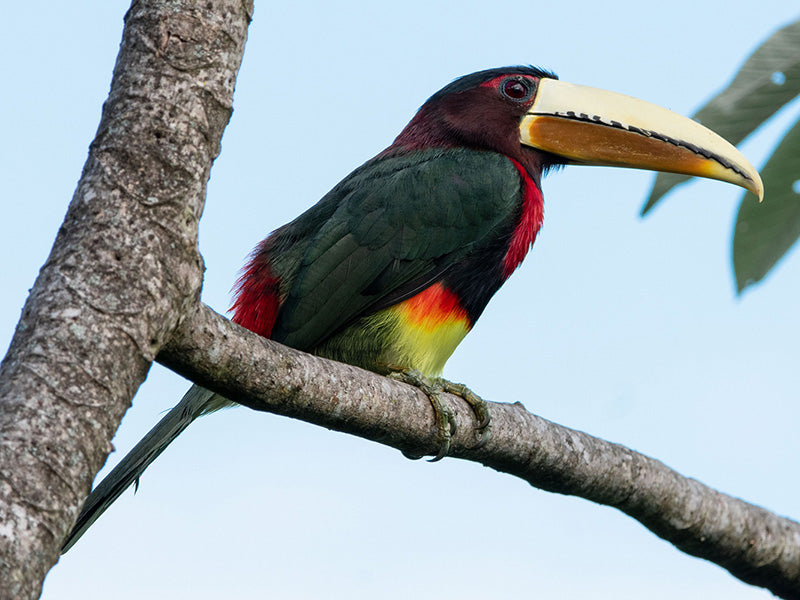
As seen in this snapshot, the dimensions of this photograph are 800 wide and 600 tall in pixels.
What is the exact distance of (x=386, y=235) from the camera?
13.8 ft

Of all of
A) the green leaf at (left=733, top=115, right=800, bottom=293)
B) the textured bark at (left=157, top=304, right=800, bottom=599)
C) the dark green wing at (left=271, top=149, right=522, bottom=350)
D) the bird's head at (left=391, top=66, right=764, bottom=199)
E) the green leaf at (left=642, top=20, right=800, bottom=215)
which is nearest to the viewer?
the textured bark at (left=157, top=304, right=800, bottom=599)

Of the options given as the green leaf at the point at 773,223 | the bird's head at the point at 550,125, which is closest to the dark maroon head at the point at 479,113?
the bird's head at the point at 550,125

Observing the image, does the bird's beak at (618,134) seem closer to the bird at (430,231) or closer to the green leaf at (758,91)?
the bird at (430,231)

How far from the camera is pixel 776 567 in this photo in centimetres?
416

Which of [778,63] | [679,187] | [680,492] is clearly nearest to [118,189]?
[778,63]

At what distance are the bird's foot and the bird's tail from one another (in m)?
0.75

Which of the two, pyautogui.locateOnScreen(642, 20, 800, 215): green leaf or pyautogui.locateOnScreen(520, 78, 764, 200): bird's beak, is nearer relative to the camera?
pyautogui.locateOnScreen(642, 20, 800, 215): green leaf

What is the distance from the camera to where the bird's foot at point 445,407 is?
346 cm

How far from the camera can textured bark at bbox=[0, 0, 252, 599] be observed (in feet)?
6.69

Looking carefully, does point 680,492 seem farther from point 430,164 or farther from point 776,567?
point 430,164

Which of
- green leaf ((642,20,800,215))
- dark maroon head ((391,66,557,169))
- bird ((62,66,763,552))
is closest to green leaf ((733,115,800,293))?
green leaf ((642,20,800,215))

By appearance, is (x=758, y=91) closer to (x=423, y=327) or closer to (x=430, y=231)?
(x=430, y=231)

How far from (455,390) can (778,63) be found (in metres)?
1.57

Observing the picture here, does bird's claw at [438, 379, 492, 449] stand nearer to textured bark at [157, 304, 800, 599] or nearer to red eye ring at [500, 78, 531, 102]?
textured bark at [157, 304, 800, 599]
